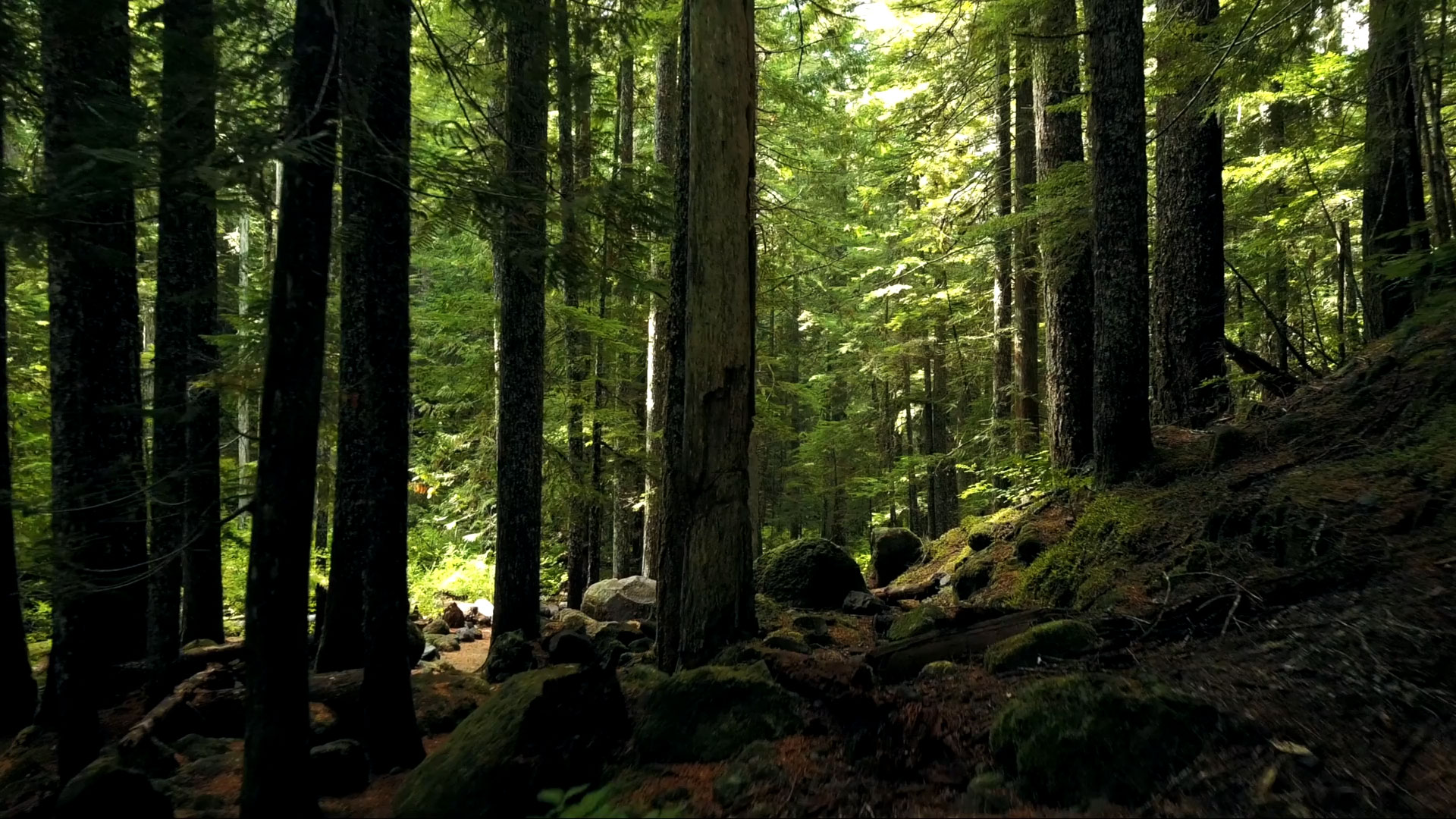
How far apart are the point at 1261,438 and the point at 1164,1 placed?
19.8ft

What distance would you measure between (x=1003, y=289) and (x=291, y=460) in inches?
611

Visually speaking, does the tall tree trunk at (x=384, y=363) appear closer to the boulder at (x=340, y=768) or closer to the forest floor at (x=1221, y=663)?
the boulder at (x=340, y=768)

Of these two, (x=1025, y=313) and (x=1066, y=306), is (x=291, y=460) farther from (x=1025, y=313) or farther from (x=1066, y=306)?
(x=1025, y=313)

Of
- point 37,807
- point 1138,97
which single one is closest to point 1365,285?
point 1138,97

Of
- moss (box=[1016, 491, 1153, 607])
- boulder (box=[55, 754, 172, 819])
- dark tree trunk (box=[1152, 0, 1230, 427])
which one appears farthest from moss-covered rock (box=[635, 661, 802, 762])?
dark tree trunk (box=[1152, 0, 1230, 427])

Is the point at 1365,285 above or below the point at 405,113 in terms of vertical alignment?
below

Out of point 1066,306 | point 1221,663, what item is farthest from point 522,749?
point 1066,306

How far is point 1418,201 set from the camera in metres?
8.80

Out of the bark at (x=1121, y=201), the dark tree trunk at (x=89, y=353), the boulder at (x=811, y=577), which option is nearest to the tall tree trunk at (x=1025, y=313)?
the boulder at (x=811, y=577)

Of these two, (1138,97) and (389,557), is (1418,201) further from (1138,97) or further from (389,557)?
(389,557)

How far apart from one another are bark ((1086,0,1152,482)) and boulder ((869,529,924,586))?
6.84 meters

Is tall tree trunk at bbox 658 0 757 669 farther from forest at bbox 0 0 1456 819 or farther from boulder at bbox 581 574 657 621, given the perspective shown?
boulder at bbox 581 574 657 621

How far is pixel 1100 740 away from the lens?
11.7 ft

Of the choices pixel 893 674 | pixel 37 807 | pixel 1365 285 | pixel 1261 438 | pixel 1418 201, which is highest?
pixel 1418 201
